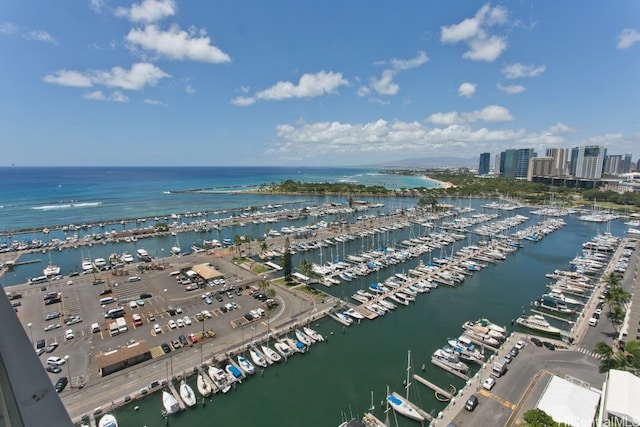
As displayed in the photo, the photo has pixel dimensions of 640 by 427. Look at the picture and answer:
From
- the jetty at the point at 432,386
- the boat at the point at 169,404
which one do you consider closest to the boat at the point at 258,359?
the boat at the point at 169,404

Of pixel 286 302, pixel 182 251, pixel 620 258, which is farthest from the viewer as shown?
pixel 182 251

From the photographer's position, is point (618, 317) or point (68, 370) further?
point (618, 317)

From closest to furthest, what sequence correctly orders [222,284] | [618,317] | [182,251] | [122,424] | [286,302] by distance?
[122,424], [618,317], [286,302], [222,284], [182,251]

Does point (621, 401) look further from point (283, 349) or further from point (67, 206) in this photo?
point (67, 206)

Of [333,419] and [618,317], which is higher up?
[618,317]

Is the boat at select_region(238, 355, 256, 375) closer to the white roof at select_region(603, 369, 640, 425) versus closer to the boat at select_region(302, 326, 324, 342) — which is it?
the boat at select_region(302, 326, 324, 342)

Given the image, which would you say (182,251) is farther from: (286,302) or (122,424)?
(122,424)

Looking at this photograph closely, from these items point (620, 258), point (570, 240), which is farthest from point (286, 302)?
point (570, 240)

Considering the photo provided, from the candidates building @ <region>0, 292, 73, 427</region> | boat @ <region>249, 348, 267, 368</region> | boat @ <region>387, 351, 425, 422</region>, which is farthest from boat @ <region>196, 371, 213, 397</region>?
building @ <region>0, 292, 73, 427</region>
